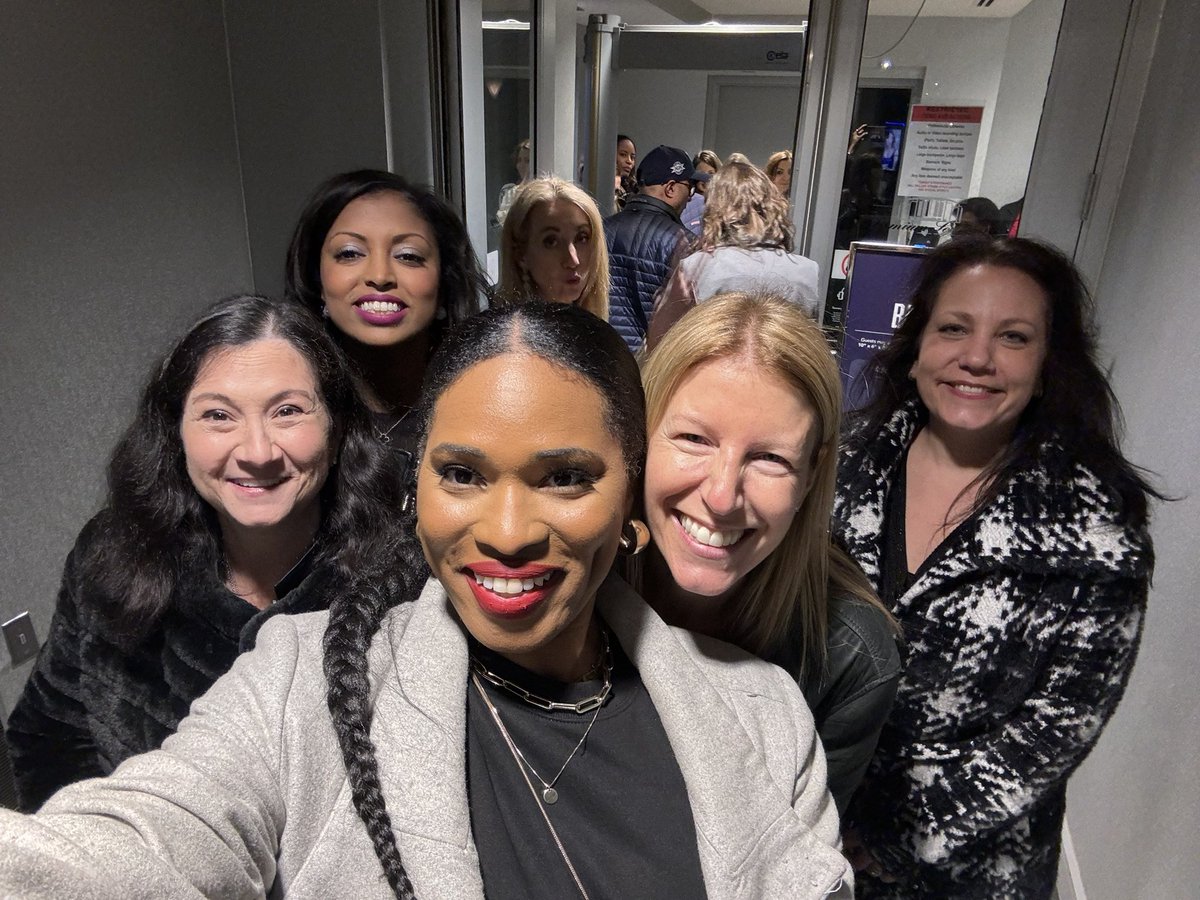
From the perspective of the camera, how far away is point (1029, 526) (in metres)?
1.37

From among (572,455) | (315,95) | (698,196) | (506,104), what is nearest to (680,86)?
(698,196)

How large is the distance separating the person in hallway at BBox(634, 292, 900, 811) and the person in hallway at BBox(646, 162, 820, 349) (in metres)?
1.62

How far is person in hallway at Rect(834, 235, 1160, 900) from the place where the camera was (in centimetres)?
133

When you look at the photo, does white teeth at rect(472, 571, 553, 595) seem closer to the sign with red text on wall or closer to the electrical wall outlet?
the electrical wall outlet

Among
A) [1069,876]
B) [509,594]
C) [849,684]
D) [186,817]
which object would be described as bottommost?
[1069,876]

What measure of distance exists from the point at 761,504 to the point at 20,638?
217 cm

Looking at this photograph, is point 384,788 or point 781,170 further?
point 781,170

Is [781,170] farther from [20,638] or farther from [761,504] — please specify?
[20,638]

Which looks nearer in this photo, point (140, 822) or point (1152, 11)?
point (140, 822)

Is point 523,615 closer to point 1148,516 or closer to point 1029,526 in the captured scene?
point 1029,526

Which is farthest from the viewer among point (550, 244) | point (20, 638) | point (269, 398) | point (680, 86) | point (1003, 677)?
point (680, 86)

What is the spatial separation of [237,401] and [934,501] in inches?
49.3

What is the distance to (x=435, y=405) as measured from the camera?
873 mm

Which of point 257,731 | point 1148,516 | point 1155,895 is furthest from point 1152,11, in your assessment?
point 257,731
